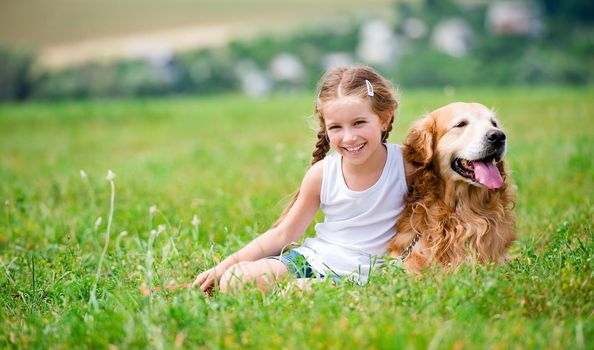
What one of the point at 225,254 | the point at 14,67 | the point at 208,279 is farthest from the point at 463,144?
the point at 14,67

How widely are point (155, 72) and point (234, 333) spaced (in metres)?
24.6

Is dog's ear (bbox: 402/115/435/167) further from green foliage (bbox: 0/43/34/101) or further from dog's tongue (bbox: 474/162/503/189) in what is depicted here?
green foliage (bbox: 0/43/34/101)

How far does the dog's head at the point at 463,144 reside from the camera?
3703 mm

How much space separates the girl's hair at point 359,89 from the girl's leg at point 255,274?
2.87 feet

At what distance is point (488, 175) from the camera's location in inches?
147

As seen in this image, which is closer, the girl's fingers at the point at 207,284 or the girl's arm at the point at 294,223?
the girl's fingers at the point at 207,284

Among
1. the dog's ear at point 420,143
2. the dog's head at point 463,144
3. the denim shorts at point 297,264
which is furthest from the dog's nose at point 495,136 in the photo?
the denim shorts at point 297,264

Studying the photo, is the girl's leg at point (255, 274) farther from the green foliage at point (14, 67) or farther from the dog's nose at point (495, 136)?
the green foliage at point (14, 67)

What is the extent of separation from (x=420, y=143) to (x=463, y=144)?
1.06ft

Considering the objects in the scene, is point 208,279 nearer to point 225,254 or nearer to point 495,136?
point 225,254

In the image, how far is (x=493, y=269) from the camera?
377 centimetres

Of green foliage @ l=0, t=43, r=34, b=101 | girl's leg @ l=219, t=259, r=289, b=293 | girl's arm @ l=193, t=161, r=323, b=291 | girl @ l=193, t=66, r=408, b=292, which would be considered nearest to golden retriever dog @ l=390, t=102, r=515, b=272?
girl @ l=193, t=66, r=408, b=292

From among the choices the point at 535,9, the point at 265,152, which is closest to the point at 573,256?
the point at 265,152

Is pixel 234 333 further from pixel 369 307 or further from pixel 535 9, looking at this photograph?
pixel 535 9
